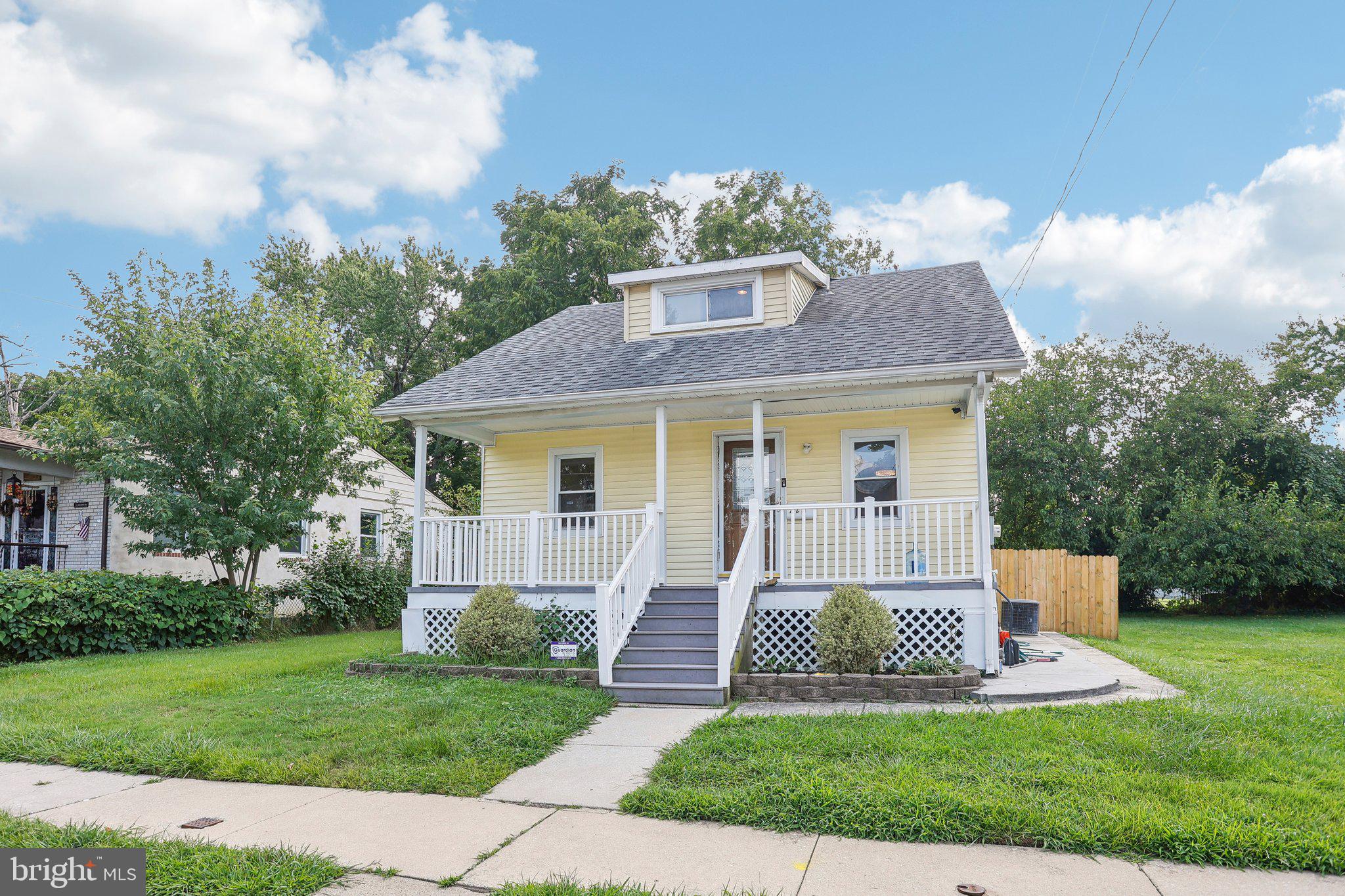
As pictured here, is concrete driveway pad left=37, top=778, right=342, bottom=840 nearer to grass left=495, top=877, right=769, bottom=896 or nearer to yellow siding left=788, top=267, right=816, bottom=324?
grass left=495, top=877, right=769, bottom=896

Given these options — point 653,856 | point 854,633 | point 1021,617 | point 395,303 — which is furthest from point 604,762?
point 395,303

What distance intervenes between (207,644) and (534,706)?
8967mm

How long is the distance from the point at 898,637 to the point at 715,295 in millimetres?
6195

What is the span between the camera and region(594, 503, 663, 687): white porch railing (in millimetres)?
8641

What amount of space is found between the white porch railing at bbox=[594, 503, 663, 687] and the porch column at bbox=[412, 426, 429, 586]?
9.54 ft

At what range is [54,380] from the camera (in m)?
22.3

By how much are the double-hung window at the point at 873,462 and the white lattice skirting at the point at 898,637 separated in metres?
2.17

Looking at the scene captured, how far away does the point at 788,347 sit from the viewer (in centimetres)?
1138

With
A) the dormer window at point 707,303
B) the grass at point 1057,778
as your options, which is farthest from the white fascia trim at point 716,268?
the grass at point 1057,778

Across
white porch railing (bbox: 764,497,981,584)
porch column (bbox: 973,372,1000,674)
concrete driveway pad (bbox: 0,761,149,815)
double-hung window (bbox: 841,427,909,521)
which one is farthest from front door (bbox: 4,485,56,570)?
porch column (bbox: 973,372,1000,674)

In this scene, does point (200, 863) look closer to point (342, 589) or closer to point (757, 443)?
point (757, 443)

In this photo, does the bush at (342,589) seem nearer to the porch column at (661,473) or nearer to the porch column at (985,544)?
the porch column at (661,473)

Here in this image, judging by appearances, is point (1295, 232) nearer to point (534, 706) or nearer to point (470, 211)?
point (534, 706)

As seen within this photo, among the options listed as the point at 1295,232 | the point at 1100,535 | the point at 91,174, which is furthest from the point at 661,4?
the point at 91,174
